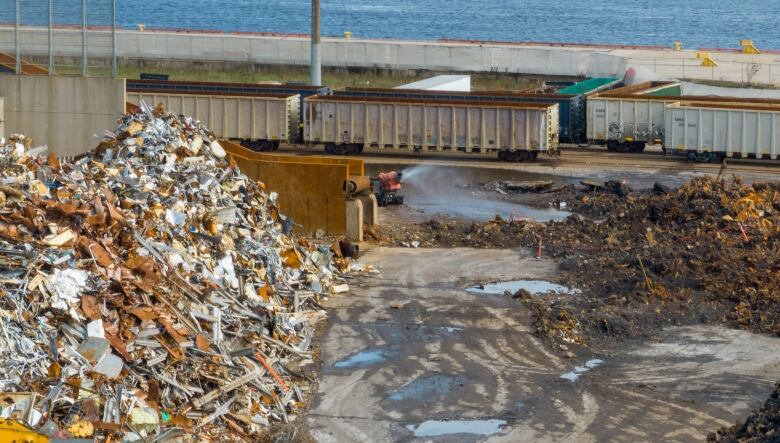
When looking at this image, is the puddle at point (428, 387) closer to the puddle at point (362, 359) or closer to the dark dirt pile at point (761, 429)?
the puddle at point (362, 359)

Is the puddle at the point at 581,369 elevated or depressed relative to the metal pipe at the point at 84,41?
depressed

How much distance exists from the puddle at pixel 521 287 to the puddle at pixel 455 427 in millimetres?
7074

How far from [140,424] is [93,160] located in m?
10.3

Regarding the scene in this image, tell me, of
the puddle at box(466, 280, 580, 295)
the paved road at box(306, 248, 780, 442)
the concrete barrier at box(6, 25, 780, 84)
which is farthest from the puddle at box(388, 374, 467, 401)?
the concrete barrier at box(6, 25, 780, 84)

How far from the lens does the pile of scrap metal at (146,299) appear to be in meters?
15.0

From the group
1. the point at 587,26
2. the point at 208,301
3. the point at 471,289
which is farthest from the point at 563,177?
the point at 587,26

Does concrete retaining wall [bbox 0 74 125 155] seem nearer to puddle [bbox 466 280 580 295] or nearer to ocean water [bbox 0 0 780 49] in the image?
puddle [bbox 466 280 580 295]

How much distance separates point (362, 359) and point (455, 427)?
3.31m

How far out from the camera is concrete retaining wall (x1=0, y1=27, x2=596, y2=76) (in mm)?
61750

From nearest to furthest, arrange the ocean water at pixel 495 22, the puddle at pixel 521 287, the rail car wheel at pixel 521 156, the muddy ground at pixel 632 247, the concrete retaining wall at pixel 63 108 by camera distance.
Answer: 1. the muddy ground at pixel 632 247
2. the puddle at pixel 521 287
3. the concrete retaining wall at pixel 63 108
4. the rail car wheel at pixel 521 156
5. the ocean water at pixel 495 22

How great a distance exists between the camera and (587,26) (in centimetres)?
16338

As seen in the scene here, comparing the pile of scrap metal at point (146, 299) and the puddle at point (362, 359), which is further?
the puddle at point (362, 359)

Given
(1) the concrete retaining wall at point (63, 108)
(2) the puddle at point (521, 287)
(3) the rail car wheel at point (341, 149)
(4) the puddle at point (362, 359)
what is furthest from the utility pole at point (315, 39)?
(4) the puddle at point (362, 359)

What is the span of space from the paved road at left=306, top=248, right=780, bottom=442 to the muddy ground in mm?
620
